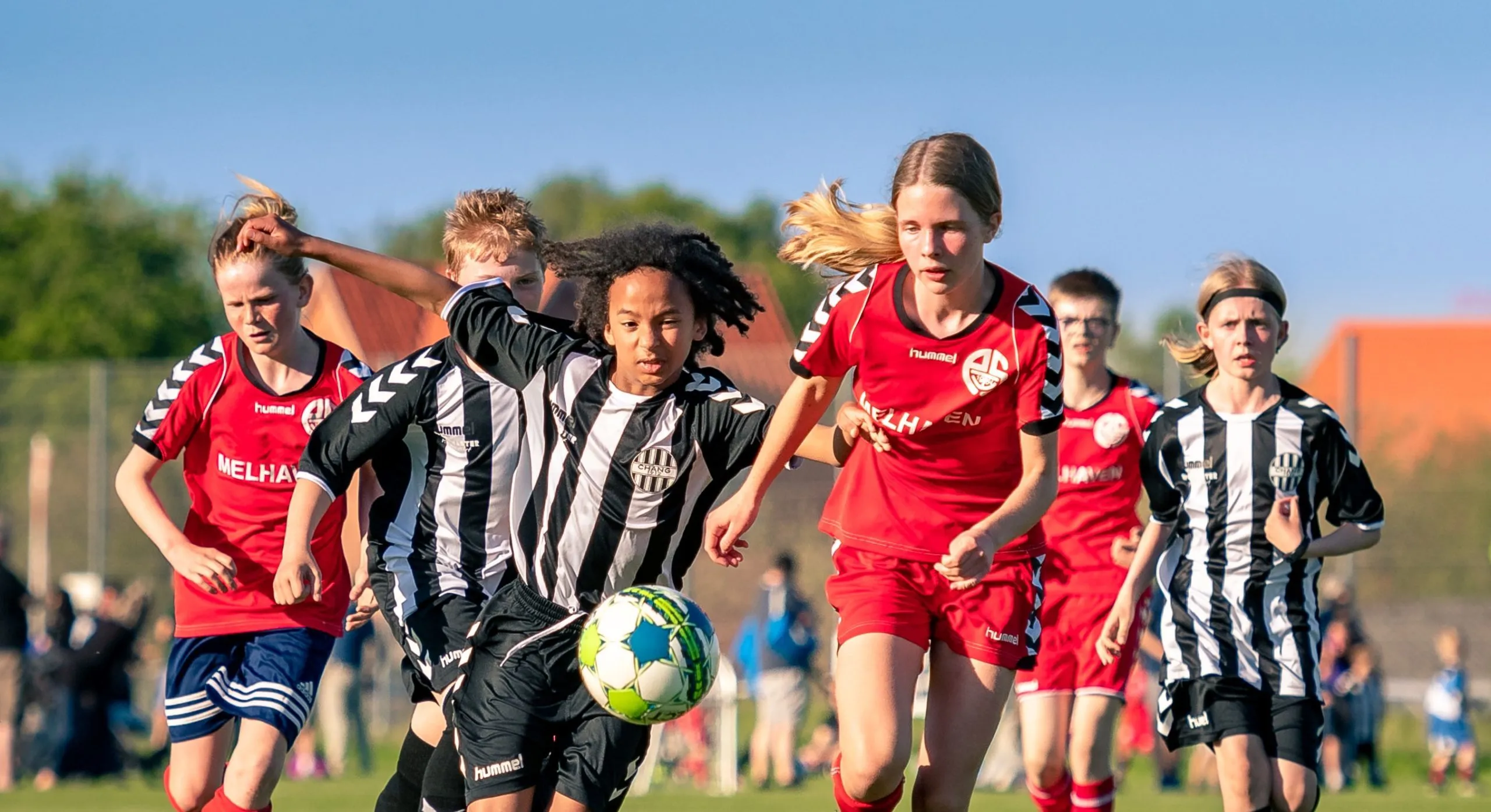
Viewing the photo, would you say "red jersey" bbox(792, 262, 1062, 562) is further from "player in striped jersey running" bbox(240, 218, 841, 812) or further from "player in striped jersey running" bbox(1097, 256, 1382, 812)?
"player in striped jersey running" bbox(1097, 256, 1382, 812)

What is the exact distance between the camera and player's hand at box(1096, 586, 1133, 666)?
617 cm

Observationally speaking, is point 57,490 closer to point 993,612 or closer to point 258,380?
point 258,380

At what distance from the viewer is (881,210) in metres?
5.29

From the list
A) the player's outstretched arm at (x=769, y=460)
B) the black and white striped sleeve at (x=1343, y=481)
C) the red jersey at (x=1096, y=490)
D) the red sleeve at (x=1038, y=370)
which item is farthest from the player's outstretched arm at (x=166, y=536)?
the black and white striped sleeve at (x=1343, y=481)

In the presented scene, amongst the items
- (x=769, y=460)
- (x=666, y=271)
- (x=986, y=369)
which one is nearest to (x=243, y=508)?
(x=666, y=271)

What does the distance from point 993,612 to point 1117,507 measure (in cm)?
206

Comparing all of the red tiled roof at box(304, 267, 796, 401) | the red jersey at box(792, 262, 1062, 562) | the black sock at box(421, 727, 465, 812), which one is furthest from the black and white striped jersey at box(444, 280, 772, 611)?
the red tiled roof at box(304, 267, 796, 401)

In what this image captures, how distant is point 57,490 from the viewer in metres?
17.6

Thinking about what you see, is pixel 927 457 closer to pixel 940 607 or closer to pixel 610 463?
pixel 940 607

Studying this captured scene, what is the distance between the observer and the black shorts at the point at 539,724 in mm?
4754

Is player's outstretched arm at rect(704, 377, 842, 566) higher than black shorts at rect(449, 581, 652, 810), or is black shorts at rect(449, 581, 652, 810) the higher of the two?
player's outstretched arm at rect(704, 377, 842, 566)

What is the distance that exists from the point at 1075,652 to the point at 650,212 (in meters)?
35.4

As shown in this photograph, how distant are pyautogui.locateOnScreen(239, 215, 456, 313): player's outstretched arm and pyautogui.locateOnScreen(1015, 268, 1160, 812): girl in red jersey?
2791mm

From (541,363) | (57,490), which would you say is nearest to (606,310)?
(541,363)
